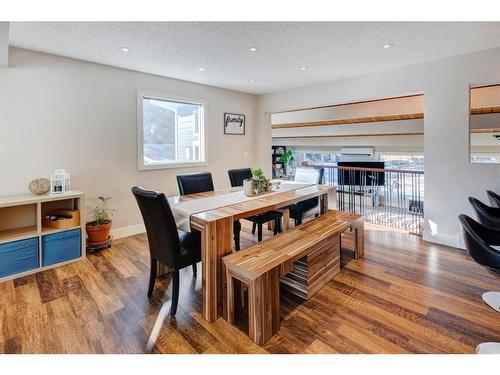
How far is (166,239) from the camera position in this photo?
1.99 meters

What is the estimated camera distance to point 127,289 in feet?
7.99

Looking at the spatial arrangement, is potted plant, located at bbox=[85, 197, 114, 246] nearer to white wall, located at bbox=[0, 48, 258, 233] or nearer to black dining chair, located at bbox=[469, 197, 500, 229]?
white wall, located at bbox=[0, 48, 258, 233]

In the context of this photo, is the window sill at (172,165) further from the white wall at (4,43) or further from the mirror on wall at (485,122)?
the mirror on wall at (485,122)

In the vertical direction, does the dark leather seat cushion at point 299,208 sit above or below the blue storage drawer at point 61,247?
above

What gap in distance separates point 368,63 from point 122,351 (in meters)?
4.01

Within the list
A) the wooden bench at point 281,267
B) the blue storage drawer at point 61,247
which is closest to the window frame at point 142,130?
the blue storage drawer at point 61,247

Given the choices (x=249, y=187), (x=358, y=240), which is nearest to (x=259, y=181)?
(x=249, y=187)

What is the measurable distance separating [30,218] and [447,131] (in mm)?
5179

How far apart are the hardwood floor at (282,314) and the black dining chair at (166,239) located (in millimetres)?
309

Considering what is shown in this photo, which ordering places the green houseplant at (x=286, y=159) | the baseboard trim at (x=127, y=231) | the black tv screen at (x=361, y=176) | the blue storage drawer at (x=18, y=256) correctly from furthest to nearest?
the green houseplant at (x=286, y=159), the black tv screen at (x=361, y=176), the baseboard trim at (x=127, y=231), the blue storage drawer at (x=18, y=256)

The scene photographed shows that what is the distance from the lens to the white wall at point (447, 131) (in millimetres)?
3146

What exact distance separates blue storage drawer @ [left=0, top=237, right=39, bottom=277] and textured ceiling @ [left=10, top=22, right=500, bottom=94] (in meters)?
2.07
